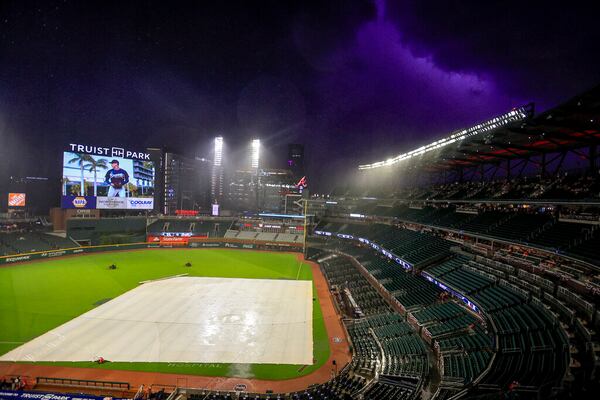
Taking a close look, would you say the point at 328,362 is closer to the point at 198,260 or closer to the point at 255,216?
the point at 198,260

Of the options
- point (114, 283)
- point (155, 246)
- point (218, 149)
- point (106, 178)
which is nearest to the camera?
point (114, 283)

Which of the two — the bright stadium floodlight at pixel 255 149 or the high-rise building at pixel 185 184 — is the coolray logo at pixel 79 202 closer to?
the bright stadium floodlight at pixel 255 149

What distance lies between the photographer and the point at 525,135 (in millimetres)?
23062

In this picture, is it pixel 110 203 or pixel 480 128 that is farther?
pixel 110 203

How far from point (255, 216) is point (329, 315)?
47273mm

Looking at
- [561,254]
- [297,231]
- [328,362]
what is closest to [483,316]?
[561,254]

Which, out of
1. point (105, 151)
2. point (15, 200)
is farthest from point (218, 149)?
point (15, 200)

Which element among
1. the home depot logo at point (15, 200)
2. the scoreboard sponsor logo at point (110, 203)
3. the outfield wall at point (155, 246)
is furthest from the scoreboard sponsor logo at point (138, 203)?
the home depot logo at point (15, 200)

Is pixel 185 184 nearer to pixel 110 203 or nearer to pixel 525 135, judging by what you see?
pixel 110 203

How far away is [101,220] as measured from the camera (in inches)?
2184

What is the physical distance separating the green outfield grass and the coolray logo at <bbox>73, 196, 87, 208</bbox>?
8.25 meters

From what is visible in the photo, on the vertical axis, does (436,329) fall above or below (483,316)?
below

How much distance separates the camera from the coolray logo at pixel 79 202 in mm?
48781

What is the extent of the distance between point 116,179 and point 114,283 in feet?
83.4
